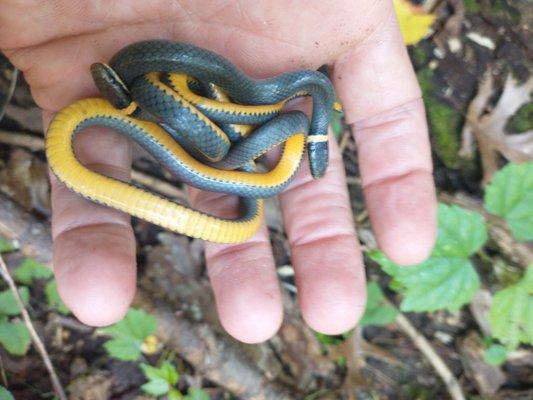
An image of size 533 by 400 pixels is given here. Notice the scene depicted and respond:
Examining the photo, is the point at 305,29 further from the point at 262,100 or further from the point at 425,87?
the point at 425,87

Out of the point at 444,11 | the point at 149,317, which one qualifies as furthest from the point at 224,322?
the point at 444,11

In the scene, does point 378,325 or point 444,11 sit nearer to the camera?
point 378,325

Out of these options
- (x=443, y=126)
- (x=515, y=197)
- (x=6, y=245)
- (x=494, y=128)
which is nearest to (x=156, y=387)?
(x=6, y=245)

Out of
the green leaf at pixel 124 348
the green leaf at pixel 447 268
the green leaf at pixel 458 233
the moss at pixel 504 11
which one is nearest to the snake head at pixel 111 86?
the green leaf at pixel 124 348

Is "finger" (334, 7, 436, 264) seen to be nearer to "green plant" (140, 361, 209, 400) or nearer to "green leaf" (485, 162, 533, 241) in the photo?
"green leaf" (485, 162, 533, 241)

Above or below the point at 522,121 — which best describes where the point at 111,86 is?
above

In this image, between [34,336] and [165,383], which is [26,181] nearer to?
[34,336]
